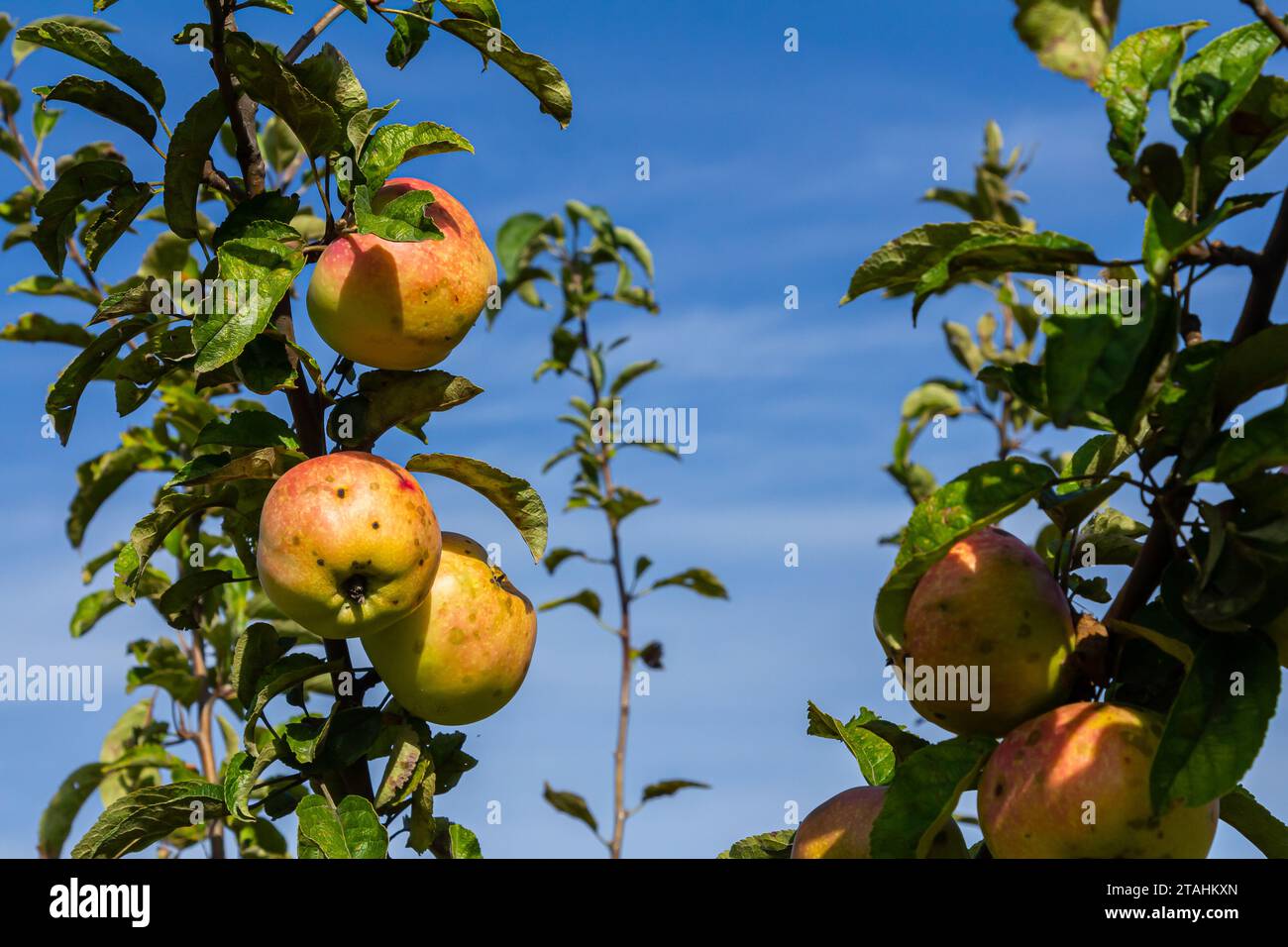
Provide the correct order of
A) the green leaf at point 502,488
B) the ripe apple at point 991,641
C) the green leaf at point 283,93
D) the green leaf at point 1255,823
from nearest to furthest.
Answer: the ripe apple at point 991,641, the green leaf at point 1255,823, the green leaf at point 283,93, the green leaf at point 502,488

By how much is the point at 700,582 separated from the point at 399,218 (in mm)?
4061

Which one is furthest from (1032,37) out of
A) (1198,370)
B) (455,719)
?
(455,719)

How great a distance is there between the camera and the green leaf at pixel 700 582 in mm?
5727

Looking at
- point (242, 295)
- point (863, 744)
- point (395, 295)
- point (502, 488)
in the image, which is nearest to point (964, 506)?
point (863, 744)

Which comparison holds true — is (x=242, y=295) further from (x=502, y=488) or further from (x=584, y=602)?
(x=584, y=602)

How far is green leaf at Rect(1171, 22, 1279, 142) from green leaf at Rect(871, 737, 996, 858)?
33.4 inches

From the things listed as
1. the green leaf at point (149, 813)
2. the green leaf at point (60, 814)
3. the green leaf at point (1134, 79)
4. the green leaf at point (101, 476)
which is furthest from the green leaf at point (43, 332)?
the green leaf at point (1134, 79)

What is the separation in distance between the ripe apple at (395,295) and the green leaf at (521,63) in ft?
0.87

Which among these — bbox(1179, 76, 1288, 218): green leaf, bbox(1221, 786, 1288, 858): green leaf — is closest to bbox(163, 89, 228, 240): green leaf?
bbox(1179, 76, 1288, 218): green leaf

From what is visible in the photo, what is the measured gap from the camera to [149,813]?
7.09 ft

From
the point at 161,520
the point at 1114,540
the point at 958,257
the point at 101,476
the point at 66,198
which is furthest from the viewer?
the point at 101,476

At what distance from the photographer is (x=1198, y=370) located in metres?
1.52

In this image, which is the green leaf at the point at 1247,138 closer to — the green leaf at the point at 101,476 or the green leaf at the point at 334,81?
the green leaf at the point at 334,81
